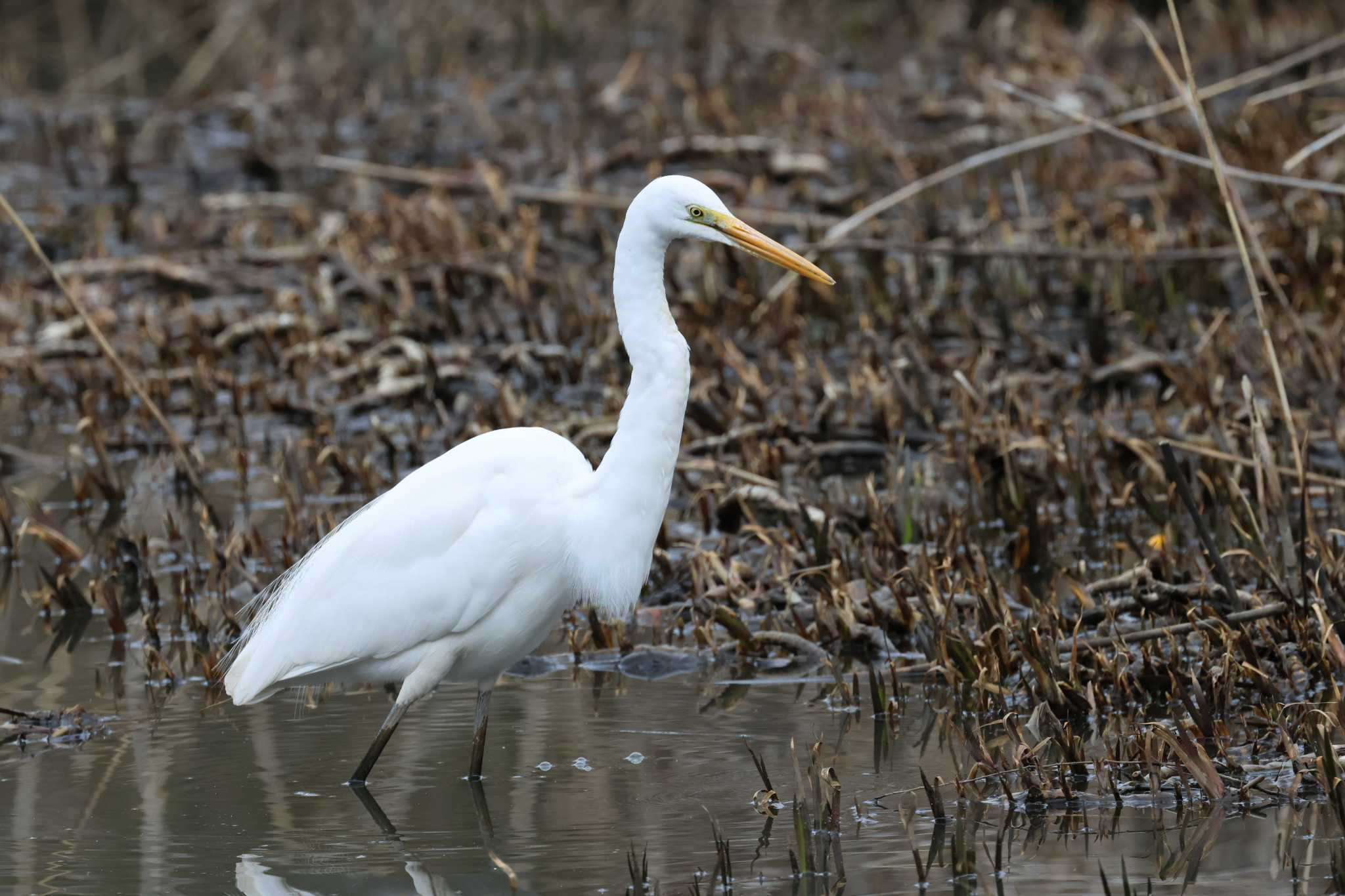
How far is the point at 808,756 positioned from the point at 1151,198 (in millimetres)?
5513

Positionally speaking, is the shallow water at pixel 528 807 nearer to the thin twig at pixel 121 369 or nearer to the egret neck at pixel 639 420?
the egret neck at pixel 639 420

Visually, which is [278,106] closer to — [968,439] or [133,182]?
[133,182]

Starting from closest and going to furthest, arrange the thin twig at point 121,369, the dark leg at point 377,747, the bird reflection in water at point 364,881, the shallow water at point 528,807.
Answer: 1. the shallow water at point 528,807
2. the bird reflection in water at point 364,881
3. the dark leg at point 377,747
4. the thin twig at point 121,369

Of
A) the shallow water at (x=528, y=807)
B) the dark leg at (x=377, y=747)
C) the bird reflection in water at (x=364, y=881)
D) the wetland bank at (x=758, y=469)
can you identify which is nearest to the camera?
the shallow water at (x=528, y=807)

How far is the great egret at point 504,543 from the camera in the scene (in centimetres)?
386

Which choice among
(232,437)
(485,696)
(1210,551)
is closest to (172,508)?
(232,437)

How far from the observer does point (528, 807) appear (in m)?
3.86

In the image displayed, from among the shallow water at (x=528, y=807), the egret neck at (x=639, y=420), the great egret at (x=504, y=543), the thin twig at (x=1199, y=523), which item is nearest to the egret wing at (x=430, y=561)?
the great egret at (x=504, y=543)

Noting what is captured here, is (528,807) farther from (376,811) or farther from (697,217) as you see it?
(697,217)

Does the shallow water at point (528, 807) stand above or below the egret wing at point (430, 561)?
below

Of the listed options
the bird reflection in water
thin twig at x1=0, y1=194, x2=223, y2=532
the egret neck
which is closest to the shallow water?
the bird reflection in water

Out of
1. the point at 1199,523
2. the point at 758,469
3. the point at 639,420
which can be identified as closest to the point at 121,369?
the point at 758,469

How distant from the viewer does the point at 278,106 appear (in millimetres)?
13086

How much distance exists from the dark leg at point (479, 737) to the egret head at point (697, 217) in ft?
3.91
